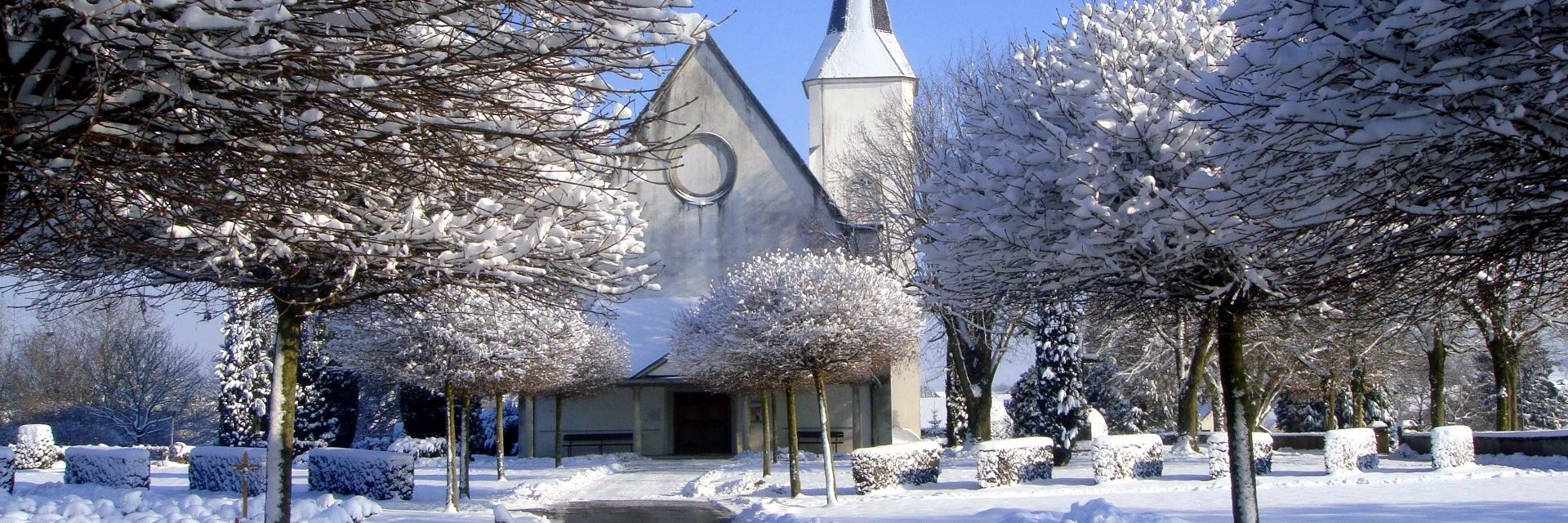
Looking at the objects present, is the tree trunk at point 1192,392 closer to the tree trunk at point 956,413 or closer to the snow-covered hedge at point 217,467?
the tree trunk at point 956,413

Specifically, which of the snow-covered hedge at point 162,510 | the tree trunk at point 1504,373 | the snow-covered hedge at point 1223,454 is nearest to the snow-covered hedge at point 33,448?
the snow-covered hedge at point 162,510

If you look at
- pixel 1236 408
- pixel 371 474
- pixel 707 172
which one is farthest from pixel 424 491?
pixel 1236 408

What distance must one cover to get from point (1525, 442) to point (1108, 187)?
1946 cm

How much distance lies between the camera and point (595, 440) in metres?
33.1

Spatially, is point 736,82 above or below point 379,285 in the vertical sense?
above

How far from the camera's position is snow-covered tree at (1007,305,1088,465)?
992 inches

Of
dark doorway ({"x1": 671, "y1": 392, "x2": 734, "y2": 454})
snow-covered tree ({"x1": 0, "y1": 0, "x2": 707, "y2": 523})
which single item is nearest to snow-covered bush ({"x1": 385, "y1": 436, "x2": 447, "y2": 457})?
dark doorway ({"x1": 671, "y1": 392, "x2": 734, "y2": 454})

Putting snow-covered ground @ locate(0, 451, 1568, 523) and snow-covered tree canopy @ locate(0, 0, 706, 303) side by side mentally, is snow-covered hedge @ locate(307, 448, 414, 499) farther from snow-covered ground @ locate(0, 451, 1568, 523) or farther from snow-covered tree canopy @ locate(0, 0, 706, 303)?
snow-covered tree canopy @ locate(0, 0, 706, 303)

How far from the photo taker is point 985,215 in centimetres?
957

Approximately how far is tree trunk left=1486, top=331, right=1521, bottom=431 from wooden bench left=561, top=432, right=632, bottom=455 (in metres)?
21.8

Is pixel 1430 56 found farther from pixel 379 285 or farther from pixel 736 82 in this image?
pixel 736 82

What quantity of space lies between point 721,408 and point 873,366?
13592 millimetres

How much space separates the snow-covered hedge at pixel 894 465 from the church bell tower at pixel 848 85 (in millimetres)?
19072

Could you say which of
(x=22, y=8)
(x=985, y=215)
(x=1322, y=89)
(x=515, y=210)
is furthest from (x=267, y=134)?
(x=985, y=215)
